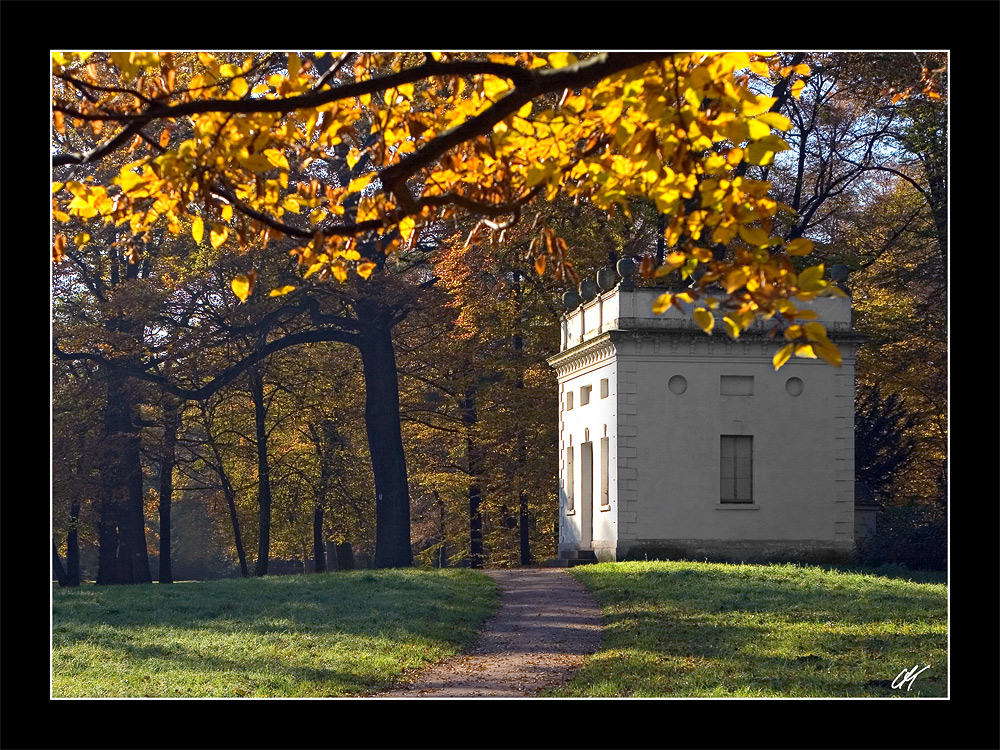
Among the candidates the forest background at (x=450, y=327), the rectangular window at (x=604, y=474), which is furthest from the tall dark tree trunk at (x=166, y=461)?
the rectangular window at (x=604, y=474)

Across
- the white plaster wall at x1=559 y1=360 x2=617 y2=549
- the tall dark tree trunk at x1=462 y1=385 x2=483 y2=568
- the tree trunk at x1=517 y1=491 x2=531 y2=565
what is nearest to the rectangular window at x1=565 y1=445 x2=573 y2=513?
the white plaster wall at x1=559 y1=360 x2=617 y2=549

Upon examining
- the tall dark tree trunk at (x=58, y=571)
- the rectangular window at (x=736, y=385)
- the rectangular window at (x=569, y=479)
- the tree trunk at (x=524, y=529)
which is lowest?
the tall dark tree trunk at (x=58, y=571)

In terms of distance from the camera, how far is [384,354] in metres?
37.7

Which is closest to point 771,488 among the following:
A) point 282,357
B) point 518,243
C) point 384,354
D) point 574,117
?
point 518,243

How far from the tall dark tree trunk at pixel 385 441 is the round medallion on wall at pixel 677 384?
37.1 feet

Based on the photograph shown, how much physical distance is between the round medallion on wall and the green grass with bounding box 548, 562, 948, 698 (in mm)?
6152

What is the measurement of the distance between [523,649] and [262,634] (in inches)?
142

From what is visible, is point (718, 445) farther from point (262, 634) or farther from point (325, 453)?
point (325, 453)

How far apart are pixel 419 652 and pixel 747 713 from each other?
8757 millimetres

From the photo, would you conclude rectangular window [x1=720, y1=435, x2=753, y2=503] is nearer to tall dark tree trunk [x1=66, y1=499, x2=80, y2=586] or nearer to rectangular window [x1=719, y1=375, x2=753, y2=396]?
rectangular window [x1=719, y1=375, x2=753, y2=396]

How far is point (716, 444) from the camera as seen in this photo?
28.6 metres

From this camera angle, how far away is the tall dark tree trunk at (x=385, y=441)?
37.6 m

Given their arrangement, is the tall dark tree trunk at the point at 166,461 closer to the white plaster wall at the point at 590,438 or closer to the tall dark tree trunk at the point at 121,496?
the tall dark tree trunk at the point at 121,496
